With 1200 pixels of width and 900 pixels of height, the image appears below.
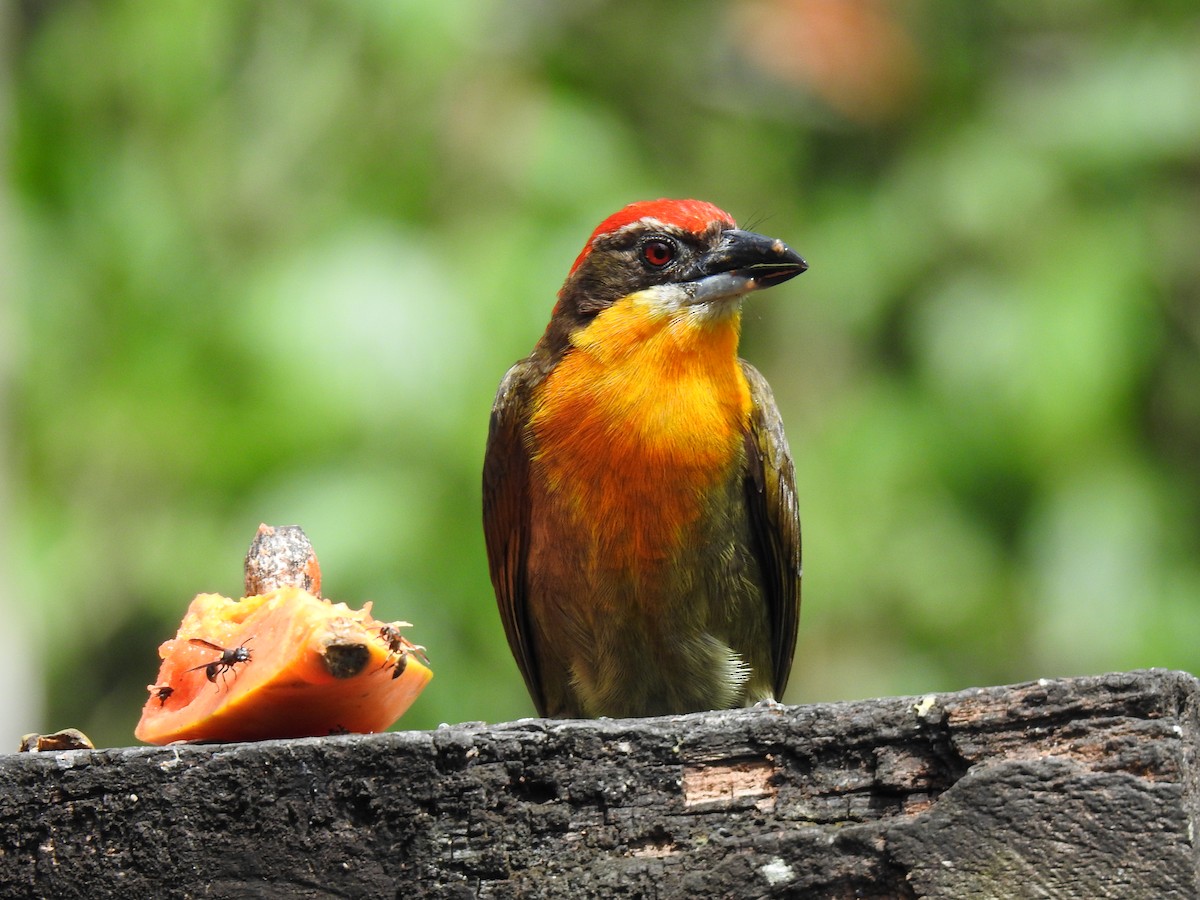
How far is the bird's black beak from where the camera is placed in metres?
4.29

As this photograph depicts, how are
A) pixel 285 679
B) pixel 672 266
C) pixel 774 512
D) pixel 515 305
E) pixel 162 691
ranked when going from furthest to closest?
pixel 515 305, pixel 672 266, pixel 774 512, pixel 162 691, pixel 285 679

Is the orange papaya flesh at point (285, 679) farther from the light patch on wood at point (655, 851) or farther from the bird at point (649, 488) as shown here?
the bird at point (649, 488)

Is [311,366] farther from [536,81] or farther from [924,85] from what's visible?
[924,85]

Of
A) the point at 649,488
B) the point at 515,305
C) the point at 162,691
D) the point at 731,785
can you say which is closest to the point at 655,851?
the point at 731,785

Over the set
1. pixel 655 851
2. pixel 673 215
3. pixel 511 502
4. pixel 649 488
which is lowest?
pixel 655 851

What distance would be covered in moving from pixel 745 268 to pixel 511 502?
0.90 metres

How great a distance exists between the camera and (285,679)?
238cm

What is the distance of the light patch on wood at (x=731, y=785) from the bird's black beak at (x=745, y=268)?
7.59 feet

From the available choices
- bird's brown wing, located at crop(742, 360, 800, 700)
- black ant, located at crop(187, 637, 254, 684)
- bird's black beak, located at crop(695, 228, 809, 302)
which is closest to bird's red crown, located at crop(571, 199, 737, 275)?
bird's black beak, located at crop(695, 228, 809, 302)

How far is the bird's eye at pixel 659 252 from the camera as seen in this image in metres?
4.42

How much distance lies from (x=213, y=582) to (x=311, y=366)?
1195 mm

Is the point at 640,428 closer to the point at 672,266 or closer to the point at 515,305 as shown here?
the point at 672,266

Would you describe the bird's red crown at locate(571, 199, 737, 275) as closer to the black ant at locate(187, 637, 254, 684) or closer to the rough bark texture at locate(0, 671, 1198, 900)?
the black ant at locate(187, 637, 254, 684)

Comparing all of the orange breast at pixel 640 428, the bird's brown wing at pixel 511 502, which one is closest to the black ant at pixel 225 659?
the orange breast at pixel 640 428
